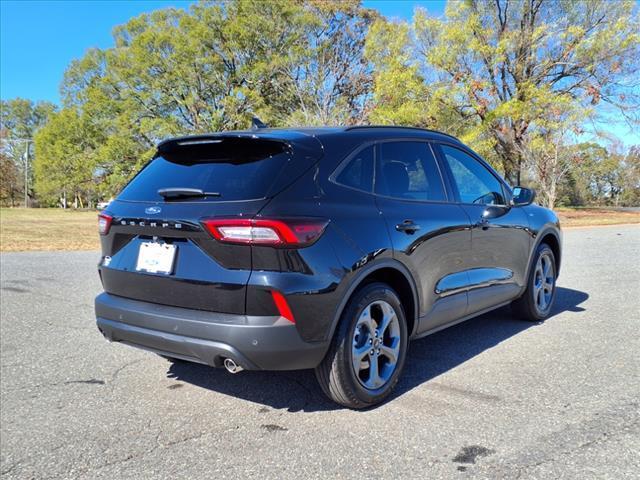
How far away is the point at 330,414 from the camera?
10.7 feet

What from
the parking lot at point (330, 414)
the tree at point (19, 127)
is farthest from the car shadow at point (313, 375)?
the tree at point (19, 127)

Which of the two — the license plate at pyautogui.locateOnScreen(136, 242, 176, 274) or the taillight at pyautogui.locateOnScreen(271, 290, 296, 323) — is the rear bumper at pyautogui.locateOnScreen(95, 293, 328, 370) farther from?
the license plate at pyautogui.locateOnScreen(136, 242, 176, 274)

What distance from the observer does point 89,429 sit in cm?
309

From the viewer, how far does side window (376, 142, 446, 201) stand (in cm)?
360

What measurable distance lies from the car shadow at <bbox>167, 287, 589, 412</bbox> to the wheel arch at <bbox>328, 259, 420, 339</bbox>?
52 centimetres

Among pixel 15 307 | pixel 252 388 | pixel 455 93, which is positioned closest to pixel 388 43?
pixel 455 93

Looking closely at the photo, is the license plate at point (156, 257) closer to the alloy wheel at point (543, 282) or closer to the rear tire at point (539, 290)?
the rear tire at point (539, 290)

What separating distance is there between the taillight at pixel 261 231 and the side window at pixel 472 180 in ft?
6.41

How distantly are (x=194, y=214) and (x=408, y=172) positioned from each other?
1.65 metres

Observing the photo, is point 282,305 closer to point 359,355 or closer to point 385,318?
point 359,355

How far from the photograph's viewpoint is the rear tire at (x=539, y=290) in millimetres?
5285

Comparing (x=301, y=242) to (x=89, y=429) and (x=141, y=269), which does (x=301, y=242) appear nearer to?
(x=141, y=269)

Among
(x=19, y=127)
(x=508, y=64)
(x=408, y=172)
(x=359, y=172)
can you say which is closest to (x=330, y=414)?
(x=359, y=172)

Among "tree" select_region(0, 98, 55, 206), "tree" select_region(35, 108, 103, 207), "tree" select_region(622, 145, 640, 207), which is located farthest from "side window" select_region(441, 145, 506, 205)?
"tree" select_region(0, 98, 55, 206)
